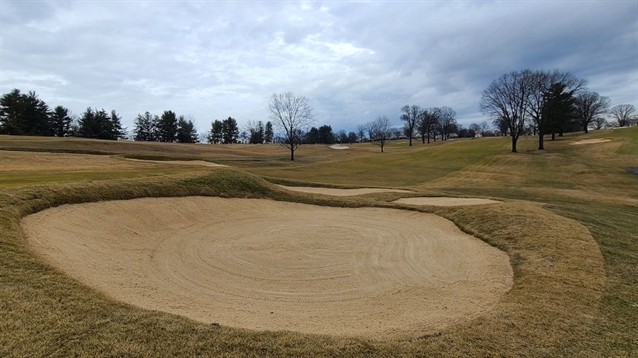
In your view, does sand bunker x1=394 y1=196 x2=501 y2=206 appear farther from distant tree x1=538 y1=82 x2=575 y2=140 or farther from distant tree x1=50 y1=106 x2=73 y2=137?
distant tree x1=50 y1=106 x2=73 y2=137

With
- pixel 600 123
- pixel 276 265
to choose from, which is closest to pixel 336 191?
pixel 276 265

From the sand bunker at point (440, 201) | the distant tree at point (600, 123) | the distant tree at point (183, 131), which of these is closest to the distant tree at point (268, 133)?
the distant tree at point (183, 131)

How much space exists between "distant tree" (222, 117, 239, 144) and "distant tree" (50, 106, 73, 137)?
45.0 m

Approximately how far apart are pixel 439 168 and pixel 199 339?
151 feet

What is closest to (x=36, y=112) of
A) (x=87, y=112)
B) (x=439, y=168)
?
(x=87, y=112)

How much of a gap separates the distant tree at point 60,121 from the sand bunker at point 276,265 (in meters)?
96.0

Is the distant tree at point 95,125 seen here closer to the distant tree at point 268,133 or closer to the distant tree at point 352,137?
the distant tree at point 268,133

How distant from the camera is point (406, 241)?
38.7 ft

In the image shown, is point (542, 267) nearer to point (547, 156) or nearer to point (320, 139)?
point (547, 156)

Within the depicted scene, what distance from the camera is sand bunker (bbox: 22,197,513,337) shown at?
6543 millimetres

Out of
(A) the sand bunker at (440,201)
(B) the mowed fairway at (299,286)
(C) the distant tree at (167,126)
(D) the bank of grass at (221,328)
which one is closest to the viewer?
(D) the bank of grass at (221,328)

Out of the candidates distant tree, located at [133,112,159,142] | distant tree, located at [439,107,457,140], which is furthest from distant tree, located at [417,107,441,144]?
distant tree, located at [133,112,159,142]

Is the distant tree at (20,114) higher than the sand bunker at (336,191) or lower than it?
higher

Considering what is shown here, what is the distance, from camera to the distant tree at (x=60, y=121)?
287ft
